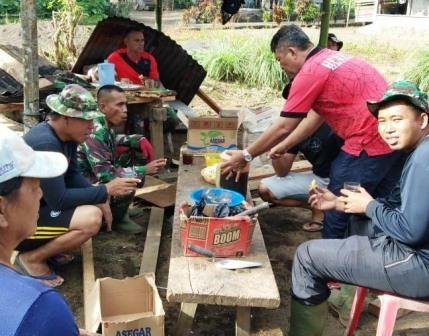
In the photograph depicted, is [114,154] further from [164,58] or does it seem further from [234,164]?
[164,58]

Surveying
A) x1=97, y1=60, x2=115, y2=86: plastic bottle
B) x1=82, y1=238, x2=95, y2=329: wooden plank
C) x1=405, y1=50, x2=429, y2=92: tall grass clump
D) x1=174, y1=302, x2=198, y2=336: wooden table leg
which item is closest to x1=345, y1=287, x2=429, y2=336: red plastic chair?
x1=174, y1=302, x2=198, y2=336: wooden table leg

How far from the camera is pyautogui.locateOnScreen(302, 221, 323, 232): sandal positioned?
16.0 ft

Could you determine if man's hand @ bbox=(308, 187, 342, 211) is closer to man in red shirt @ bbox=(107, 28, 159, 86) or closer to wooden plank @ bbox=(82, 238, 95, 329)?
wooden plank @ bbox=(82, 238, 95, 329)

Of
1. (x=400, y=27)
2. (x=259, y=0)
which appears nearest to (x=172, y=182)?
(x=400, y=27)

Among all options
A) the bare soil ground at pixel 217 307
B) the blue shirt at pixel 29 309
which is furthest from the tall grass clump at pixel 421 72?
the blue shirt at pixel 29 309

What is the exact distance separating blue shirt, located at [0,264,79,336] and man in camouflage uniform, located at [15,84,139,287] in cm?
212

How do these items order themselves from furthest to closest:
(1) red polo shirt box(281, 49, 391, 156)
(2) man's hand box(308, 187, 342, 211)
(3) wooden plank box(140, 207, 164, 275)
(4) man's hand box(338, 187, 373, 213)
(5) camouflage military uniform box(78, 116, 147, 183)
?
(5) camouflage military uniform box(78, 116, 147, 183) → (3) wooden plank box(140, 207, 164, 275) → (1) red polo shirt box(281, 49, 391, 156) → (2) man's hand box(308, 187, 342, 211) → (4) man's hand box(338, 187, 373, 213)

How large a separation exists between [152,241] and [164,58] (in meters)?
4.20

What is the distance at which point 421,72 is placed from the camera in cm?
1086

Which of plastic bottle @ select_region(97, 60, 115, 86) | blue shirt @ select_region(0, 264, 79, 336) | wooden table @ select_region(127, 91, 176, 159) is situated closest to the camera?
blue shirt @ select_region(0, 264, 79, 336)

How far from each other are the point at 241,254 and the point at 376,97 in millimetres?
1496

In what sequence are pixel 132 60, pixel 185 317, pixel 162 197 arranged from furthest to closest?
pixel 132 60
pixel 162 197
pixel 185 317

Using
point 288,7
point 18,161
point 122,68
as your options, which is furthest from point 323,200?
point 288,7

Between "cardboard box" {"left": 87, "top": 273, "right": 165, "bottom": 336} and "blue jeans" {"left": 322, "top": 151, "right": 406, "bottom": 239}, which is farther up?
"blue jeans" {"left": 322, "top": 151, "right": 406, "bottom": 239}
